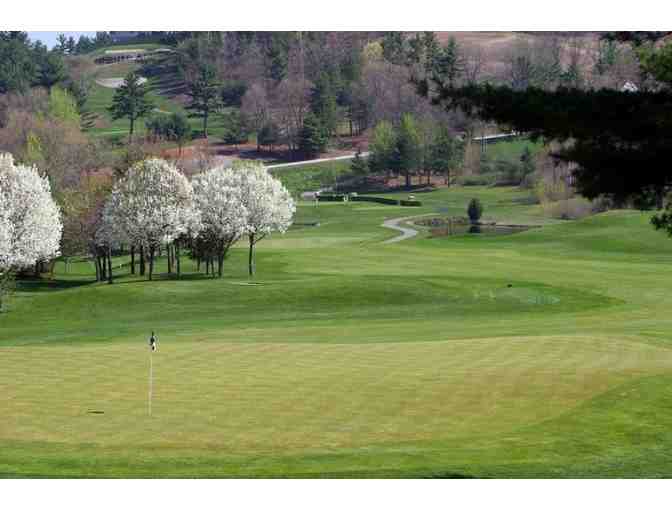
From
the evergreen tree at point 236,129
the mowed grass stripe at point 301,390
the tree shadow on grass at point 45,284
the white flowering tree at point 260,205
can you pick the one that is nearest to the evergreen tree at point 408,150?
the evergreen tree at point 236,129

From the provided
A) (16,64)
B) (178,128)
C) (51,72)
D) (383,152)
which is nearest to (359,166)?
(383,152)

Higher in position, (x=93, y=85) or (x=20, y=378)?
(x=93, y=85)

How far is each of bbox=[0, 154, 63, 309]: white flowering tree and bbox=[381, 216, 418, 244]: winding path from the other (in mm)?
31732

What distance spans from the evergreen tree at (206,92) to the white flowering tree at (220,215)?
88.9 meters

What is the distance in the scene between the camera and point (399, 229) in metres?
93.0

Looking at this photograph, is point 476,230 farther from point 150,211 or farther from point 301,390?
point 301,390

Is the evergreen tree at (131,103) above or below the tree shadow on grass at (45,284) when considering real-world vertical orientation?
above

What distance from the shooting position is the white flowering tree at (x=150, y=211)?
62.4 metres

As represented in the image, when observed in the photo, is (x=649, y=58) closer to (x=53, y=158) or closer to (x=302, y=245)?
(x=302, y=245)

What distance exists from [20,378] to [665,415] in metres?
15.1

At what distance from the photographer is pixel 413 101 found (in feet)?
444

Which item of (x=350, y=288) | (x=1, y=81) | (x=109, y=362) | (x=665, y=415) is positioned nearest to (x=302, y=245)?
(x=350, y=288)

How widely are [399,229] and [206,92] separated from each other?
2737 inches

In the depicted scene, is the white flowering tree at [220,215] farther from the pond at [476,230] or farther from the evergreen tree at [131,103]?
the evergreen tree at [131,103]
